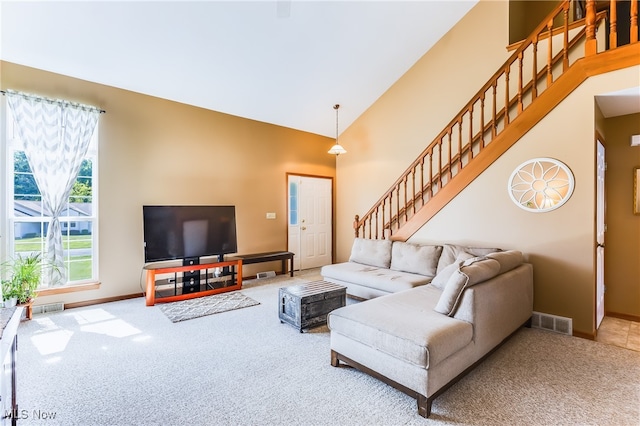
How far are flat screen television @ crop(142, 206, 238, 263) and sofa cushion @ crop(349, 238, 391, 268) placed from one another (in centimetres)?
221

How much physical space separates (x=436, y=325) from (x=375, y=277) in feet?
6.26

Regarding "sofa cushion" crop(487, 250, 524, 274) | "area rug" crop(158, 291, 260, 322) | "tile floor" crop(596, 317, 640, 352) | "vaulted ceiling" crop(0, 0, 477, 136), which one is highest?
"vaulted ceiling" crop(0, 0, 477, 136)

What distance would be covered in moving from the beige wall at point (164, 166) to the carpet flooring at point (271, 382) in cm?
147

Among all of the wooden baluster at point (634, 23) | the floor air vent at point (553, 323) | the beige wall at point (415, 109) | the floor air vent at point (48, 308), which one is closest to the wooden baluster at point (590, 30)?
the wooden baluster at point (634, 23)

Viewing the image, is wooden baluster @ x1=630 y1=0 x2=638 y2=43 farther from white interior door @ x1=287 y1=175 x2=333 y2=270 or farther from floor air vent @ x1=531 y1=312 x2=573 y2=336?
white interior door @ x1=287 y1=175 x2=333 y2=270

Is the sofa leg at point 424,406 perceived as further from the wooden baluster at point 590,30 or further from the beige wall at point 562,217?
the wooden baluster at point 590,30

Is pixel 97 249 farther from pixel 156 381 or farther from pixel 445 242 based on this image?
pixel 445 242

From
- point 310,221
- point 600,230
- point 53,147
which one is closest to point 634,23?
point 600,230

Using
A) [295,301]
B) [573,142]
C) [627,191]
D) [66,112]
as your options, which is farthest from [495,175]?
[66,112]

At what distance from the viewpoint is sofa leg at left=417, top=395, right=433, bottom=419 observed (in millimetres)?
1990

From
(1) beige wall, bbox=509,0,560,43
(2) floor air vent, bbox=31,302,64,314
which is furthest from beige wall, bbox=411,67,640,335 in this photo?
(2) floor air vent, bbox=31,302,64,314

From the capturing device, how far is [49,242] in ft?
13.0

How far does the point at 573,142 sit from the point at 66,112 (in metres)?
6.33

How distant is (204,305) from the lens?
430cm
